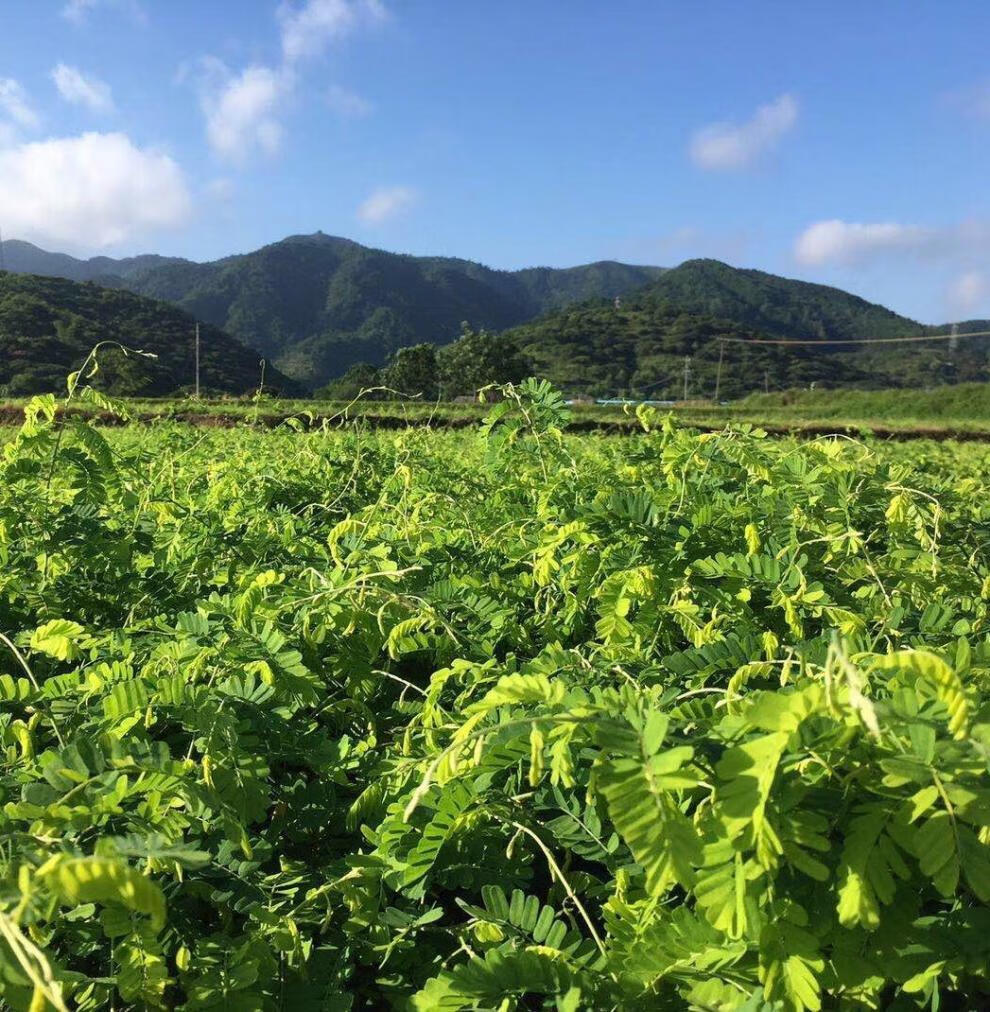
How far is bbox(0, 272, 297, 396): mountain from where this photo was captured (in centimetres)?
5206

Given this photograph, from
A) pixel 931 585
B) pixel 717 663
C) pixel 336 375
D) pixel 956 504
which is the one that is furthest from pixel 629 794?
pixel 336 375

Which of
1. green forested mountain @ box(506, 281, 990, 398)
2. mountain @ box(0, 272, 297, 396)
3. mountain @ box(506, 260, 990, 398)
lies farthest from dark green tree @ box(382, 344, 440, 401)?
mountain @ box(506, 260, 990, 398)

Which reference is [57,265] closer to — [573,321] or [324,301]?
[324,301]

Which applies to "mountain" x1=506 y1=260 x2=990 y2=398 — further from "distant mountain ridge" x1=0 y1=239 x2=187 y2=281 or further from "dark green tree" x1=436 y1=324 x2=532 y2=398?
"distant mountain ridge" x1=0 y1=239 x2=187 y2=281

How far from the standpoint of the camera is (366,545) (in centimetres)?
235

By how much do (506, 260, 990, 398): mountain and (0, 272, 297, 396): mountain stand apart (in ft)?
97.7

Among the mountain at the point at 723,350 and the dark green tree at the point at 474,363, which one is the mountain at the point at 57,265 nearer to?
the mountain at the point at 723,350

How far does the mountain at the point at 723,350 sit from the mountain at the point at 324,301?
29053 millimetres

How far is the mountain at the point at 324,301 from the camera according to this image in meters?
117

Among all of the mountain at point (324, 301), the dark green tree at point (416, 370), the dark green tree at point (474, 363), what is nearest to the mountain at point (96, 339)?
A: the dark green tree at point (416, 370)

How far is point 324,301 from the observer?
452 feet

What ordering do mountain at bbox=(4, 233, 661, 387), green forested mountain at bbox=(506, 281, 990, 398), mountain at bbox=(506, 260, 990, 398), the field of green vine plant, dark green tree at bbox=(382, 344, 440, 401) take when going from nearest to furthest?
1. the field of green vine plant
2. dark green tree at bbox=(382, 344, 440, 401)
3. green forested mountain at bbox=(506, 281, 990, 398)
4. mountain at bbox=(506, 260, 990, 398)
5. mountain at bbox=(4, 233, 661, 387)

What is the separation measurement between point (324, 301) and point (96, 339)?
8210 centimetres

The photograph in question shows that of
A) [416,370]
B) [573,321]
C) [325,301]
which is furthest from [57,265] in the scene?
[416,370]
